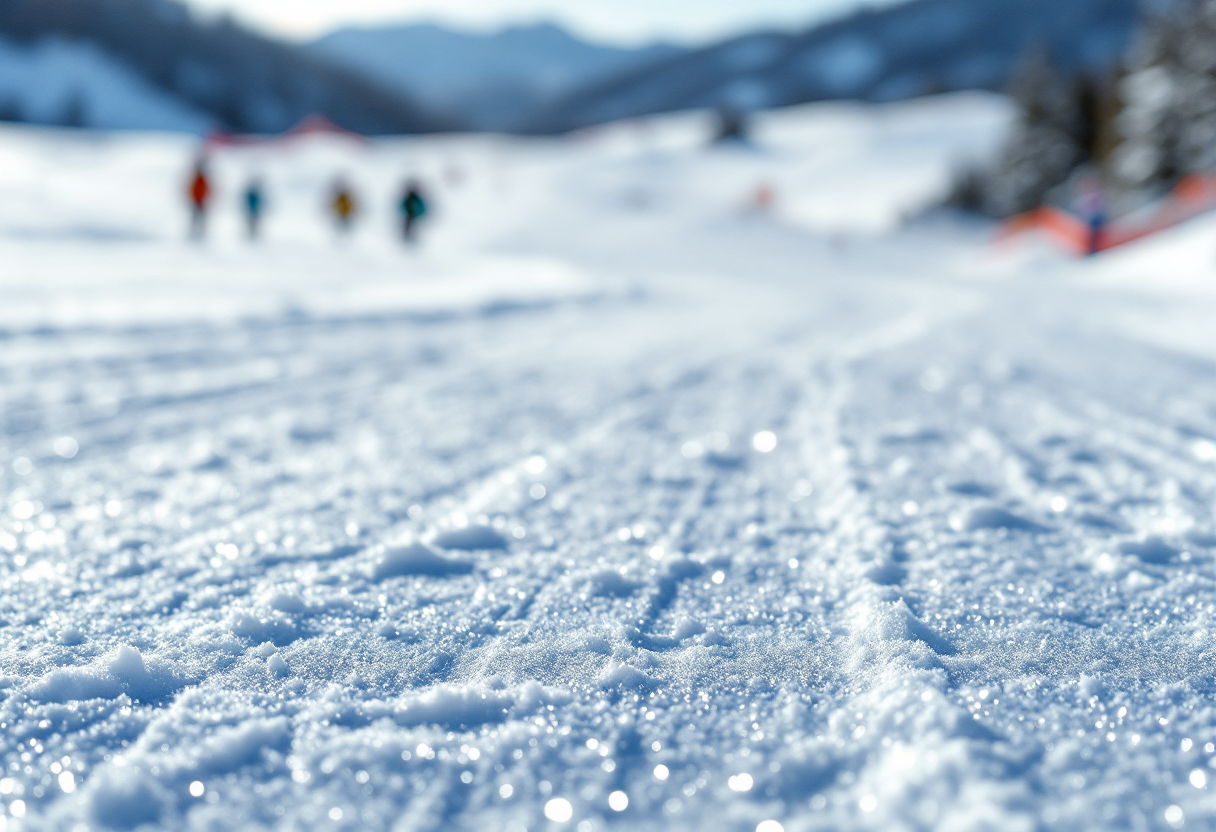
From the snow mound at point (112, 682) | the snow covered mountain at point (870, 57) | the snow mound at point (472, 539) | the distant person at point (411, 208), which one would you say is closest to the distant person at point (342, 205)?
the distant person at point (411, 208)

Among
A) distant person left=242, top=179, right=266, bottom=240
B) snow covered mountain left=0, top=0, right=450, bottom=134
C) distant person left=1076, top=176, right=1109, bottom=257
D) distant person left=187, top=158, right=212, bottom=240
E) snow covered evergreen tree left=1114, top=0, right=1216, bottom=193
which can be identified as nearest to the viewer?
distant person left=187, top=158, right=212, bottom=240

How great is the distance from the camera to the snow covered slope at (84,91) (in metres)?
82.8

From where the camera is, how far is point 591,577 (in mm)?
2574

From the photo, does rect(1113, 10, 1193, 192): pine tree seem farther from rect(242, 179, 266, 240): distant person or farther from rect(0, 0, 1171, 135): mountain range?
rect(242, 179, 266, 240): distant person

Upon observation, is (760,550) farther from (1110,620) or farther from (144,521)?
(144,521)

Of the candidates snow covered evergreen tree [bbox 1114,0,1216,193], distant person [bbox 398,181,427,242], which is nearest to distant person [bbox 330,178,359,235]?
distant person [bbox 398,181,427,242]

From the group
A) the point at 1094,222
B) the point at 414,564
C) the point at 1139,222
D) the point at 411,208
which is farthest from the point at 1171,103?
the point at 414,564

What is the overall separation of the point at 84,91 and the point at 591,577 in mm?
106784

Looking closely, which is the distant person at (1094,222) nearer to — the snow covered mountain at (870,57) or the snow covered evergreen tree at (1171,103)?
the snow covered evergreen tree at (1171,103)

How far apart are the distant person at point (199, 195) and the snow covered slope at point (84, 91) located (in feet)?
259

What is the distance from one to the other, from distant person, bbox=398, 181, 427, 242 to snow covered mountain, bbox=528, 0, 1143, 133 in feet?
426

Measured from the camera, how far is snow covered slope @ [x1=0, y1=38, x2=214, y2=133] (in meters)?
82.8

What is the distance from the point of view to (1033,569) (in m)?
2.63

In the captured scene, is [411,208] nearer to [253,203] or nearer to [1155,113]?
[253,203]
